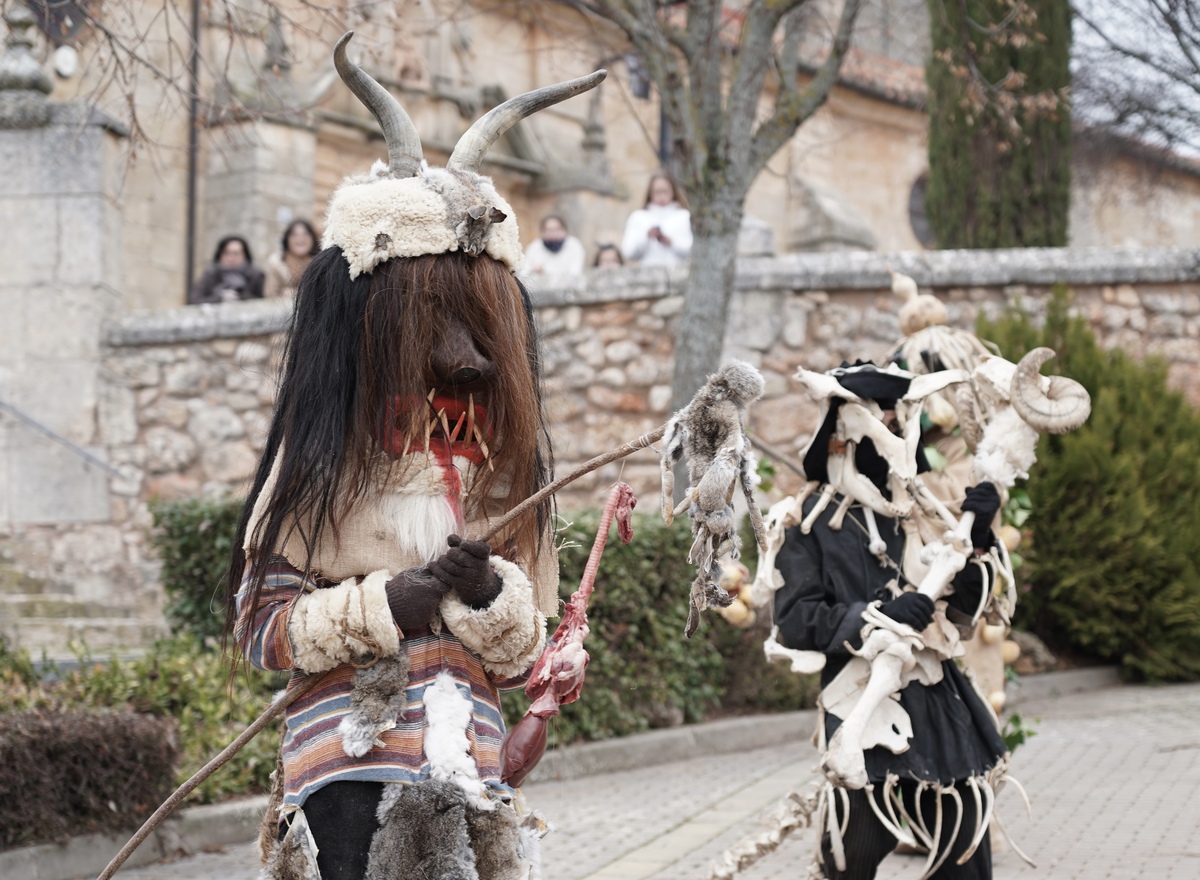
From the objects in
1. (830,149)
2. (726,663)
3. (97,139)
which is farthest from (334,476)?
(830,149)

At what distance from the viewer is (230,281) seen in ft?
41.5

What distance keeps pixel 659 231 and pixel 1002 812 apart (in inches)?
252

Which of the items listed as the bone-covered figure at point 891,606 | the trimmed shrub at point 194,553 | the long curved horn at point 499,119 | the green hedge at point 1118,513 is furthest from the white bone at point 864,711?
the green hedge at point 1118,513

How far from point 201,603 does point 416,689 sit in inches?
217

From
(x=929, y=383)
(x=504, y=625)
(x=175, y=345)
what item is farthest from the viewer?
(x=175, y=345)

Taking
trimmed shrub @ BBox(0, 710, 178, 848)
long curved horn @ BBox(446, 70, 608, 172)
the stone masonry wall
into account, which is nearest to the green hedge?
the stone masonry wall

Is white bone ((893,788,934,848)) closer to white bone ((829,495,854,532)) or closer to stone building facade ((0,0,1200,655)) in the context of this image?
white bone ((829,495,854,532))

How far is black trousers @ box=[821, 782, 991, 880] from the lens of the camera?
172 inches

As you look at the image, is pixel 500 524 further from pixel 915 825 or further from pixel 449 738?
pixel 915 825

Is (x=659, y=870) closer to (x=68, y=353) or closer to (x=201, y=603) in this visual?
(x=201, y=603)

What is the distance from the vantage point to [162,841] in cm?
598

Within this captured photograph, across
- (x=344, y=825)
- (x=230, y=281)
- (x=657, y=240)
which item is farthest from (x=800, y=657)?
(x=230, y=281)

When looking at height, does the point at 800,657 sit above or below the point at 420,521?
below

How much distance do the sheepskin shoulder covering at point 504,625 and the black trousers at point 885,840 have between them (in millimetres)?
1746
